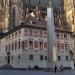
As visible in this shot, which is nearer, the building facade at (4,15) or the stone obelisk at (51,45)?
the stone obelisk at (51,45)

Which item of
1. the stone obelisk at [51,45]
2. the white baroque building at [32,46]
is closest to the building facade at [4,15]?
the white baroque building at [32,46]

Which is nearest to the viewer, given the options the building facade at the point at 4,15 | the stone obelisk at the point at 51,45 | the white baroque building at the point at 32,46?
the stone obelisk at the point at 51,45

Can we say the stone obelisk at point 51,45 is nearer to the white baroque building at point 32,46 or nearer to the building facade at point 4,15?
the white baroque building at point 32,46

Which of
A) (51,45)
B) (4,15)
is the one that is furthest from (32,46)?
(51,45)

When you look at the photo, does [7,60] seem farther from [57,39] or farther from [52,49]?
[52,49]

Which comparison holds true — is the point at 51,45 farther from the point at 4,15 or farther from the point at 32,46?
the point at 4,15

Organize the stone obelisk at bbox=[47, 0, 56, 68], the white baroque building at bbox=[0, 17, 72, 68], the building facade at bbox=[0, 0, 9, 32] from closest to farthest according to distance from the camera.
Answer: the stone obelisk at bbox=[47, 0, 56, 68] → the white baroque building at bbox=[0, 17, 72, 68] → the building facade at bbox=[0, 0, 9, 32]

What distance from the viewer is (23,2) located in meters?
63.3

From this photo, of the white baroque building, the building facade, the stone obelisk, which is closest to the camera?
the stone obelisk

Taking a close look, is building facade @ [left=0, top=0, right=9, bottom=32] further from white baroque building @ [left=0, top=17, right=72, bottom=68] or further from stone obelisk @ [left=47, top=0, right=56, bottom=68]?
stone obelisk @ [left=47, top=0, right=56, bottom=68]

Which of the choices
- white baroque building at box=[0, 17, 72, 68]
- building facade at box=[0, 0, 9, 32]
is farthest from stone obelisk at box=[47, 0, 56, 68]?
building facade at box=[0, 0, 9, 32]

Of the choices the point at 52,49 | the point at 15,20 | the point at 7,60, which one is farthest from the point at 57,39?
the point at 52,49

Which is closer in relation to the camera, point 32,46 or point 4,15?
point 32,46

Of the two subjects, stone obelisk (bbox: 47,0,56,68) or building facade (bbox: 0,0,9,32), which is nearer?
stone obelisk (bbox: 47,0,56,68)
